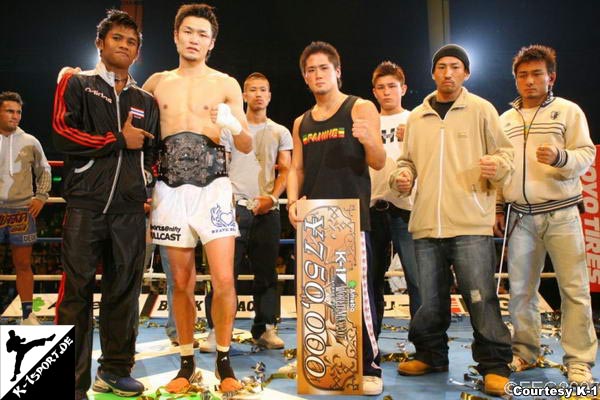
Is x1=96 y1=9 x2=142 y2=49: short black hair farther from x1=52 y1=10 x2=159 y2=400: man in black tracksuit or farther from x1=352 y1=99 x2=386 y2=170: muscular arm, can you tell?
x1=352 y1=99 x2=386 y2=170: muscular arm

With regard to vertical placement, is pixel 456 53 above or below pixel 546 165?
above

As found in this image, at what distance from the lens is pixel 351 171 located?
2.32 meters

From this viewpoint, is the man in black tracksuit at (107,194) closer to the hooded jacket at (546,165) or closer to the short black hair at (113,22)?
the short black hair at (113,22)

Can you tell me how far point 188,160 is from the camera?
89.6 inches

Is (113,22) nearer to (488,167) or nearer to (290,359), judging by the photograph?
(488,167)

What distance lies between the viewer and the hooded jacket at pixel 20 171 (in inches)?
151

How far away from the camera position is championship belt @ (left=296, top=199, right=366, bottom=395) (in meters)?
2.19

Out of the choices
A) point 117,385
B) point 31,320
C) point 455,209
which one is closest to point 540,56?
point 455,209

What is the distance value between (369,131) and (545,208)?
3.37 ft

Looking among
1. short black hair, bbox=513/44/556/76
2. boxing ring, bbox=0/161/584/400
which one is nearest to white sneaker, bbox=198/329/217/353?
boxing ring, bbox=0/161/584/400

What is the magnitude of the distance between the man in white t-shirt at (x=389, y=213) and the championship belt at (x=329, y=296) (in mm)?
741

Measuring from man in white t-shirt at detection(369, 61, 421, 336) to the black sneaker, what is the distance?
1.34 m

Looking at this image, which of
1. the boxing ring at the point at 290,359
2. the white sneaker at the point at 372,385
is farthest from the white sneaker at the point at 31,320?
the white sneaker at the point at 372,385

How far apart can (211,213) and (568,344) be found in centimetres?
176
